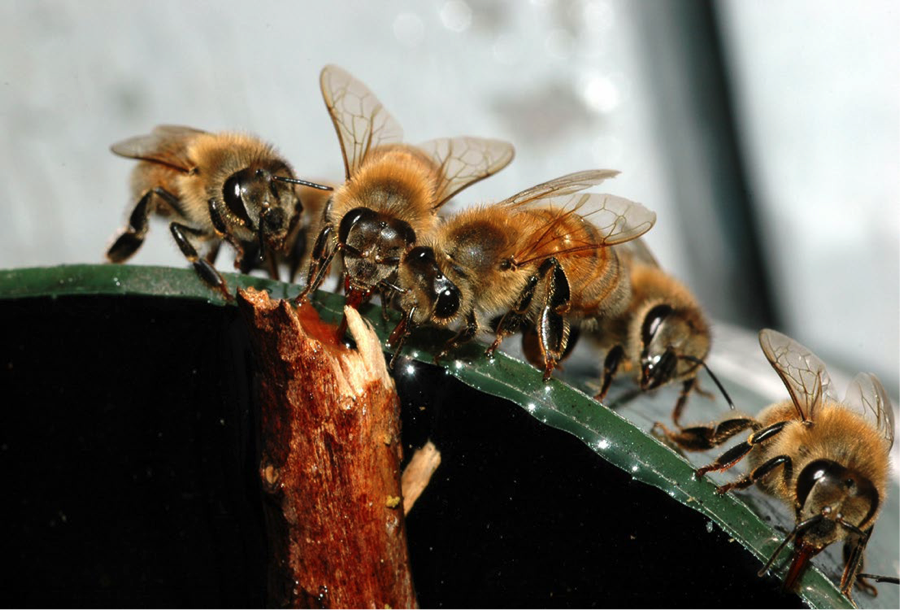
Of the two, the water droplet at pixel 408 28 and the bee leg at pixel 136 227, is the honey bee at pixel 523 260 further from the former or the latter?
the water droplet at pixel 408 28

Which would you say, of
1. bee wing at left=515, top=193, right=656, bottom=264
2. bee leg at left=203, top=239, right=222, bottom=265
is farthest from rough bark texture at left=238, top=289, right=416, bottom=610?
bee leg at left=203, top=239, right=222, bottom=265

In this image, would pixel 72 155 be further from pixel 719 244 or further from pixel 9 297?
pixel 719 244

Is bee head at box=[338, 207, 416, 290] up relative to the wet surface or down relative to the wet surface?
up

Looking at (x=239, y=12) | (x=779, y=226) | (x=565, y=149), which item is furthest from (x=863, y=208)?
(x=239, y=12)

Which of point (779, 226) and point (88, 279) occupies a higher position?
point (88, 279)

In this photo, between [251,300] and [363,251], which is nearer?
[251,300]

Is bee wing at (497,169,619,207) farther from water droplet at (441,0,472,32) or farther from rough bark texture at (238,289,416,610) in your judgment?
water droplet at (441,0,472,32)
